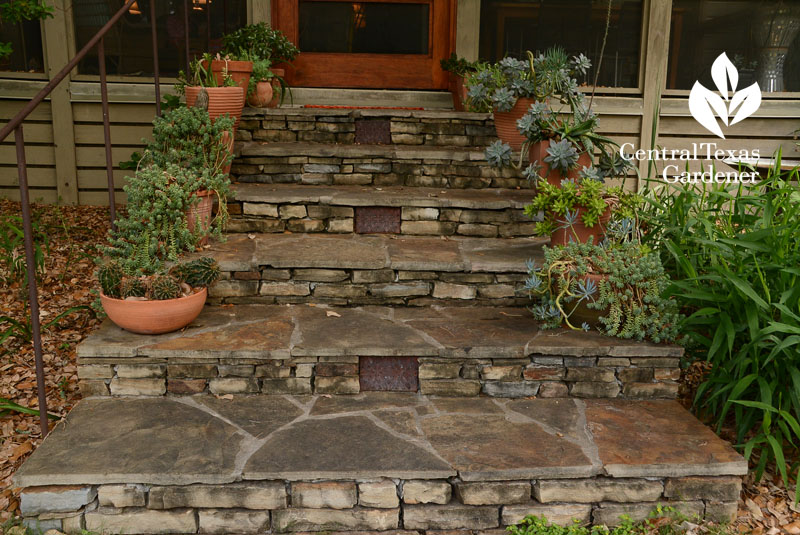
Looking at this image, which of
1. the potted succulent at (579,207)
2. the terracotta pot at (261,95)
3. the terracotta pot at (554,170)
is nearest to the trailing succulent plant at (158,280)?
the potted succulent at (579,207)

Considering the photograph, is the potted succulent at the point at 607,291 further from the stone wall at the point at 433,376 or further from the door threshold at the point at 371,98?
the door threshold at the point at 371,98

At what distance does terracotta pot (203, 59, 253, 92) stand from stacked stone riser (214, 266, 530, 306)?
157 centimetres

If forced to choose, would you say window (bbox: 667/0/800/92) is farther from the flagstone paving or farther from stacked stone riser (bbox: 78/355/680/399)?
the flagstone paving

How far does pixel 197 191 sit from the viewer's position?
333 cm

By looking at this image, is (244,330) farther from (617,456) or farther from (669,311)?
(669,311)

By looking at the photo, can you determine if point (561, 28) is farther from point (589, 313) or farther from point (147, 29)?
point (589, 313)

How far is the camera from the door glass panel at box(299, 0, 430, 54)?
5.38 m

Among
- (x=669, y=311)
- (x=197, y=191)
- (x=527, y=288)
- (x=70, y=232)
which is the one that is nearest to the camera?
(x=669, y=311)

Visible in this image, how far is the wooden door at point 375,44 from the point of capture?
5387mm

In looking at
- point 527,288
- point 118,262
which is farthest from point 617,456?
point 118,262

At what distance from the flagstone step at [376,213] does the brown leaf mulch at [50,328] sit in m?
0.95

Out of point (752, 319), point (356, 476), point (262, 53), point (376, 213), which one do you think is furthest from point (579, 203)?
A: point (262, 53)

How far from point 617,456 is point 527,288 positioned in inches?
39.8

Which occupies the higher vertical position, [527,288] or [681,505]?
[527,288]
